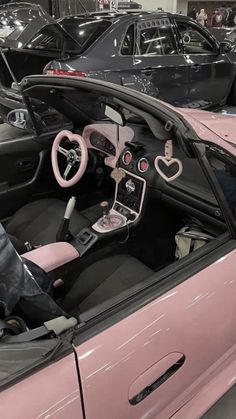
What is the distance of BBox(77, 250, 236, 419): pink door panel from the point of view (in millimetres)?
892

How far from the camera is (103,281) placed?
63.9 inches

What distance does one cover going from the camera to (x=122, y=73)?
3830 millimetres

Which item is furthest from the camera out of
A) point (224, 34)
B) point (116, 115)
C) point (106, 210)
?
point (224, 34)

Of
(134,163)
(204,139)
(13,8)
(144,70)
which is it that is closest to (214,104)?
(144,70)

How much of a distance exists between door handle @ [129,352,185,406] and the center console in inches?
37.0

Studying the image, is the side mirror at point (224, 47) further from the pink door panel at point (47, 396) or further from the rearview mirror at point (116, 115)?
the pink door panel at point (47, 396)

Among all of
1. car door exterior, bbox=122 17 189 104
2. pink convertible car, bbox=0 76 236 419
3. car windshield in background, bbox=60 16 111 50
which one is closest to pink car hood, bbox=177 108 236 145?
pink convertible car, bbox=0 76 236 419

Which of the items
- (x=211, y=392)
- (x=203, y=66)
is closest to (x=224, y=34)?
(x=203, y=66)

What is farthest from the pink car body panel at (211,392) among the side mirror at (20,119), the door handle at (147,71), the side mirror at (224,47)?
the side mirror at (224,47)

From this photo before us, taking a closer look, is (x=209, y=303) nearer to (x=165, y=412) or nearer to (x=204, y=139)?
(x=165, y=412)

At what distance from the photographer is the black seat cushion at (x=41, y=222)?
6.59 ft

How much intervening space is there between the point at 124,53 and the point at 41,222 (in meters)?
2.57

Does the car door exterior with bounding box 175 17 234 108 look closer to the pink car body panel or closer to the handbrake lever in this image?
the handbrake lever

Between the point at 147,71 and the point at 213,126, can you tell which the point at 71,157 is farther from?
the point at 147,71
